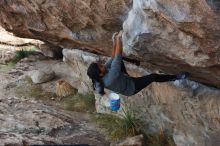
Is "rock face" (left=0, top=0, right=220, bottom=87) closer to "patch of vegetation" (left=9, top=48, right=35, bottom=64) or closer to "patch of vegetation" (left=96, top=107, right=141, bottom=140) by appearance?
"patch of vegetation" (left=96, top=107, right=141, bottom=140)

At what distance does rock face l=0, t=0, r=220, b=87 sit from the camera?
19.8 ft

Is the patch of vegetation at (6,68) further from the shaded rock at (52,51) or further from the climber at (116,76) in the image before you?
the climber at (116,76)

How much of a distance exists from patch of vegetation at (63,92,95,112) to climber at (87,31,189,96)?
459 centimetres

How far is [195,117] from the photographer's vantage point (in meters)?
8.82

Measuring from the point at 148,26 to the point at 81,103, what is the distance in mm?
6407

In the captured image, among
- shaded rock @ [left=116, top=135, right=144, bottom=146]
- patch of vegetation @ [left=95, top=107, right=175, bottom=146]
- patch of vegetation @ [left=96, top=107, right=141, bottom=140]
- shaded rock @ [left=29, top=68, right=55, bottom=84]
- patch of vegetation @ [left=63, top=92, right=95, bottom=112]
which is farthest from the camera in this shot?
shaded rock @ [left=29, top=68, right=55, bottom=84]

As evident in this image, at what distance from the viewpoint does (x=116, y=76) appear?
25.0 feet

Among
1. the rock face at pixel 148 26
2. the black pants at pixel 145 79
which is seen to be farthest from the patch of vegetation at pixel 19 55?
the black pants at pixel 145 79

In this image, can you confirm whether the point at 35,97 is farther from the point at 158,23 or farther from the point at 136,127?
the point at 158,23

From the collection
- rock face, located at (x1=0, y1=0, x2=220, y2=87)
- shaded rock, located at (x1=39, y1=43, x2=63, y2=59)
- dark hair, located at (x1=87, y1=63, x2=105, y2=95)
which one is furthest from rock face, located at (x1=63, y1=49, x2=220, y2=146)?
shaded rock, located at (x1=39, y1=43, x2=63, y2=59)

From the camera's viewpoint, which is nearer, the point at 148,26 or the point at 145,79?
the point at 148,26

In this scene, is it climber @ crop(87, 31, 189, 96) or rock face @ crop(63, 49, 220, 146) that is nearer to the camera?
climber @ crop(87, 31, 189, 96)

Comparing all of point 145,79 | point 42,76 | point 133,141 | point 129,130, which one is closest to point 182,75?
point 145,79

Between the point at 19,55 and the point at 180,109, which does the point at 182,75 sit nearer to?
the point at 180,109
